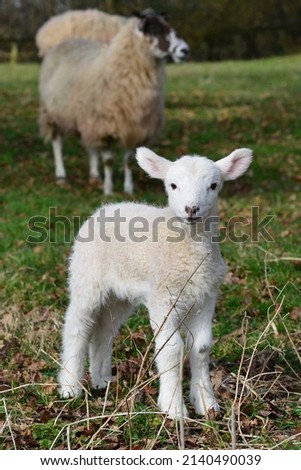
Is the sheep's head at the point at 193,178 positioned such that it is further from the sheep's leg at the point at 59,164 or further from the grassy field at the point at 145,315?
the sheep's leg at the point at 59,164

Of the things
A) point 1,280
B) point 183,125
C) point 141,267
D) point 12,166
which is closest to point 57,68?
point 12,166

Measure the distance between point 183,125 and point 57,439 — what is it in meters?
12.4

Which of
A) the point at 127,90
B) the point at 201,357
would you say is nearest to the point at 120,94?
the point at 127,90

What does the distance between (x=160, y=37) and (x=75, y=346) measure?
24.2 ft

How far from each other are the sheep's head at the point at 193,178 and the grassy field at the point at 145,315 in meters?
0.72

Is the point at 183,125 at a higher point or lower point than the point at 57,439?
lower

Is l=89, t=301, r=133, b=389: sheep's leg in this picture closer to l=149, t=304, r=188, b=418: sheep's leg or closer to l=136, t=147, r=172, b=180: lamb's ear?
l=149, t=304, r=188, b=418: sheep's leg

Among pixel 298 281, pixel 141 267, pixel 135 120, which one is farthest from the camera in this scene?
pixel 135 120

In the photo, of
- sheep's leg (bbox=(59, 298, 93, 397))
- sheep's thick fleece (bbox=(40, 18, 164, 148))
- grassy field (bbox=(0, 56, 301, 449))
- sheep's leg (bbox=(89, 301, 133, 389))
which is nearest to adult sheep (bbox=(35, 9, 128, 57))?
sheep's thick fleece (bbox=(40, 18, 164, 148))

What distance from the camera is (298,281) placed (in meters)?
7.32

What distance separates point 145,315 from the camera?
6.95 m

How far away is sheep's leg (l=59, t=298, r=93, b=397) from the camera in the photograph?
5.50 metres

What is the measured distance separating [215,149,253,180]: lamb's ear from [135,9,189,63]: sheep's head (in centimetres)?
702
